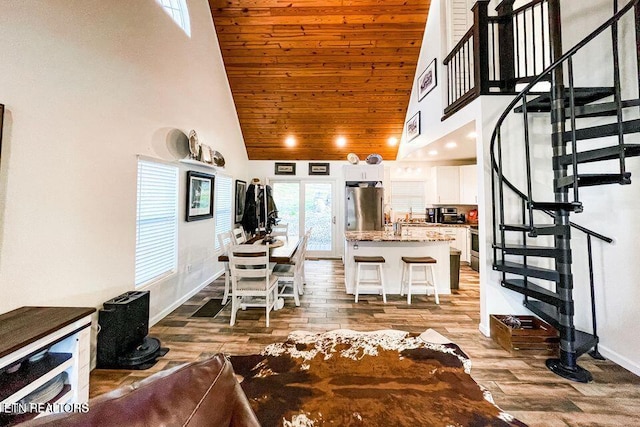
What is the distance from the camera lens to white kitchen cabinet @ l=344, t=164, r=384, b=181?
5.77m

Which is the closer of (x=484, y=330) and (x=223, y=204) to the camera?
(x=484, y=330)

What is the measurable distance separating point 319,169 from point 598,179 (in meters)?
5.43

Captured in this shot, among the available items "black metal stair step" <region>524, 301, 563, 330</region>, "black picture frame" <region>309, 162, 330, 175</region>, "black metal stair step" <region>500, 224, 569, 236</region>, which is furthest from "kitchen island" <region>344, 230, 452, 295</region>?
"black picture frame" <region>309, 162, 330, 175</region>

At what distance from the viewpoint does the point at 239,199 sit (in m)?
6.02

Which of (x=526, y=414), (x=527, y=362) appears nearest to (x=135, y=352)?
(x=526, y=414)

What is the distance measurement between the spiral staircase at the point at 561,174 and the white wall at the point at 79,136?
3.66 metres

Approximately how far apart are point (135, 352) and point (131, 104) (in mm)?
2348

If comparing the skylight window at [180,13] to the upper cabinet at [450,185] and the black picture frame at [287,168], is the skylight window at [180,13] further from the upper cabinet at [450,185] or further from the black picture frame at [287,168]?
the upper cabinet at [450,185]

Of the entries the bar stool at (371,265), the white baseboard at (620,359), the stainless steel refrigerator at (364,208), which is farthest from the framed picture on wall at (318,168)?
the white baseboard at (620,359)

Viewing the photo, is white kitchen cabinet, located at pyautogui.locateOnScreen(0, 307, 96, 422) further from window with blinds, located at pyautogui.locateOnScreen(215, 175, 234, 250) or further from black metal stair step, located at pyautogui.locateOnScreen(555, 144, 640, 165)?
black metal stair step, located at pyautogui.locateOnScreen(555, 144, 640, 165)

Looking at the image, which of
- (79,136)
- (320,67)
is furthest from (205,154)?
(320,67)

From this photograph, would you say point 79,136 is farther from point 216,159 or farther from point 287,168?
point 287,168

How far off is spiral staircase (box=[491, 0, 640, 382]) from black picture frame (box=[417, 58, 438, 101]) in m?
1.58

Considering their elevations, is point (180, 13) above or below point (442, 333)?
above
